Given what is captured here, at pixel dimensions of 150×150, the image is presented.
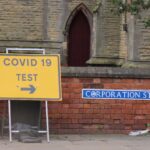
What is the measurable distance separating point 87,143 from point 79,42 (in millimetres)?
10718

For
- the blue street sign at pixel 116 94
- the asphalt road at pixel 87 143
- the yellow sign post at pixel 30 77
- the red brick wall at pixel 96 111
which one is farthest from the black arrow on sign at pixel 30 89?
the blue street sign at pixel 116 94

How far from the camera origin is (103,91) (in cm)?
1266

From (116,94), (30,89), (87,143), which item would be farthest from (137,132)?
(30,89)

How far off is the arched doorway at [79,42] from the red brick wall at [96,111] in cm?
914

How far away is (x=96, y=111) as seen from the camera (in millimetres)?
12648

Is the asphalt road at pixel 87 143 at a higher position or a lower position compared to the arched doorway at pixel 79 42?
lower

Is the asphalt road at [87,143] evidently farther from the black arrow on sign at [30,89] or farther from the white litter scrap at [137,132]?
the black arrow on sign at [30,89]

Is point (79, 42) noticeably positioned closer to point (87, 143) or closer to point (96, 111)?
point (96, 111)

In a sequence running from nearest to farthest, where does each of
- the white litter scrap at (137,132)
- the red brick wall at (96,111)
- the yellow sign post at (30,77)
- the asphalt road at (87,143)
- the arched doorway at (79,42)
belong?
the asphalt road at (87,143)
the yellow sign post at (30,77)
the red brick wall at (96,111)
the white litter scrap at (137,132)
the arched doorway at (79,42)

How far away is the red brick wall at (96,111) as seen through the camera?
12.5 metres

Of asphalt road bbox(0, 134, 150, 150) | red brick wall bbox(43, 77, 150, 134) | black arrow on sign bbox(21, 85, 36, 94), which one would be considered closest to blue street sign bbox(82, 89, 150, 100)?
red brick wall bbox(43, 77, 150, 134)

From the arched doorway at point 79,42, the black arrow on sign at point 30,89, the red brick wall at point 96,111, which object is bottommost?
the red brick wall at point 96,111

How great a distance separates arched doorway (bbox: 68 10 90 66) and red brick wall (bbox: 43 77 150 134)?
9139mm

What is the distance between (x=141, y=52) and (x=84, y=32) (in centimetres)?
535
